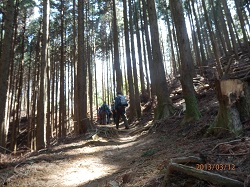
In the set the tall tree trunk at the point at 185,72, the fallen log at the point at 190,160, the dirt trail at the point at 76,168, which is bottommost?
the dirt trail at the point at 76,168

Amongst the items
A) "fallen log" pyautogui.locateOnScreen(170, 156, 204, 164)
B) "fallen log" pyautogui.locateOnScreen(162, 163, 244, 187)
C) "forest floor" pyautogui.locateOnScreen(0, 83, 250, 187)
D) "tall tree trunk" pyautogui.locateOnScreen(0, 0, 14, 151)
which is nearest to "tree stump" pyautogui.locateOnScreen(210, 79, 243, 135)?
"forest floor" pyautogui.locateOnScreen(0, 83, 250, 187)

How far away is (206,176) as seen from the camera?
A: 236cm

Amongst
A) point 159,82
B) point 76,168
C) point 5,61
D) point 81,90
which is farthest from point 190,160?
point 81,90

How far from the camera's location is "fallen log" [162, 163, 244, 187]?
2.18 meters

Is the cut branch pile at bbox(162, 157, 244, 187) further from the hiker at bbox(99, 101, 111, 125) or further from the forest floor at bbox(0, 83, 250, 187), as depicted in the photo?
the hiker at bbox(99, 101, 111, 125)

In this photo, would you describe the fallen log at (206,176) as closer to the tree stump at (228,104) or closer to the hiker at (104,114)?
the tree stump at (228,104)

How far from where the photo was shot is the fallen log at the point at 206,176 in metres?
2.18

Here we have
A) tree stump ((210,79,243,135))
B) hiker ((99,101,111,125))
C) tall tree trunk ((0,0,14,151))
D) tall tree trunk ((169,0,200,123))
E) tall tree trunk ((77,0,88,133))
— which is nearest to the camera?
tree stump ((210,79,243,135))

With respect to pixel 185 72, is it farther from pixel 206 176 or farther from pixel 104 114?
pixel 104 114

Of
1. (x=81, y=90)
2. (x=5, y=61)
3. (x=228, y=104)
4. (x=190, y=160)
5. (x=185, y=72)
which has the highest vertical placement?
(x=5, y=61)

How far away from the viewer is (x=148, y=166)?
402 centimetres

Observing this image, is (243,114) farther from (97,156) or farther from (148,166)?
(97,156)

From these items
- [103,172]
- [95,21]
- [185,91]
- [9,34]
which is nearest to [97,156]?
[103,172]

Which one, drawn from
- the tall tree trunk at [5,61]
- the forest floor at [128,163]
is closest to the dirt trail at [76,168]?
the forest floor at [128,163]
